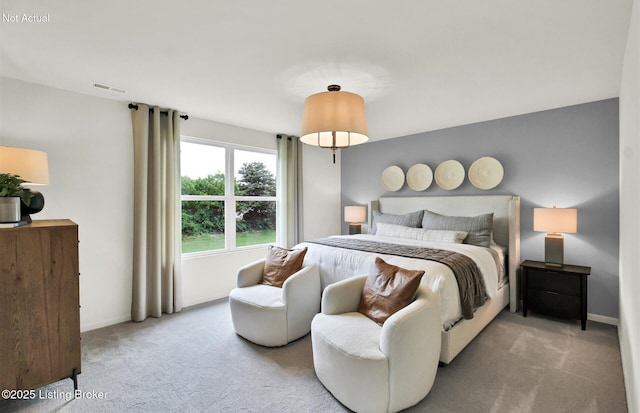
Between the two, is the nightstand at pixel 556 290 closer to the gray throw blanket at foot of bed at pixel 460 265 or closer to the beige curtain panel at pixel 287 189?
the gray throw blanket at foot of bed at pixel 460 265

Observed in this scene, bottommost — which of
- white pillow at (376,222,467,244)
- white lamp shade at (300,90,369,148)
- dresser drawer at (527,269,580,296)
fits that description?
dresser drawer at (527,269,580,296)

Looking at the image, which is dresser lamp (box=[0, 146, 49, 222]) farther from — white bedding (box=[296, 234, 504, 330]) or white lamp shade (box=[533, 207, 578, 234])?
white lamp shade (box=[533, 207, 578, 234])

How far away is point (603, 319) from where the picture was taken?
3158mm

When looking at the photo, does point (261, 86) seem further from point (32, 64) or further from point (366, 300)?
point (366, 300)

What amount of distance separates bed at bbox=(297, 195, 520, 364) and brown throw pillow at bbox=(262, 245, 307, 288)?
0.23 metres

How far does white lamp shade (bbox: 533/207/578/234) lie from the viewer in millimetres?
3031

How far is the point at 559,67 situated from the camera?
7.86ft

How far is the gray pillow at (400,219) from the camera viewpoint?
4.30 meters

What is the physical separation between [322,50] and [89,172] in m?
2.68

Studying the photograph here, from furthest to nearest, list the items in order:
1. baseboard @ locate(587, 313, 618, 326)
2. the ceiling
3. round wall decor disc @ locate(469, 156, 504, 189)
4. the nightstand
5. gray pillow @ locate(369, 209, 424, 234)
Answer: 1. gray pillow @ locate(369, 209, 424, 234)
2. round wall decor disc @ locate(469, 156, 504, 189)
3. baseboard @ locate(587, 313, 618, 326)
4. the nightstand
5. the ceiling

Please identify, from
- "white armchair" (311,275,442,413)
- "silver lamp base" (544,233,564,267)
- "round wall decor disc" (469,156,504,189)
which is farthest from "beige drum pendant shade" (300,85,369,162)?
"silver lamp base" (544,233,564,267)

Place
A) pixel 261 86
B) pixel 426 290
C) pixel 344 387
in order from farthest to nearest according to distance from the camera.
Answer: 1. pixel 261 86
2. pixel 426 290
3. pixel 344 387

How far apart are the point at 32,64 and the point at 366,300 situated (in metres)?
3.26

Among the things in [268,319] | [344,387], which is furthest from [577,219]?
[268,319]
